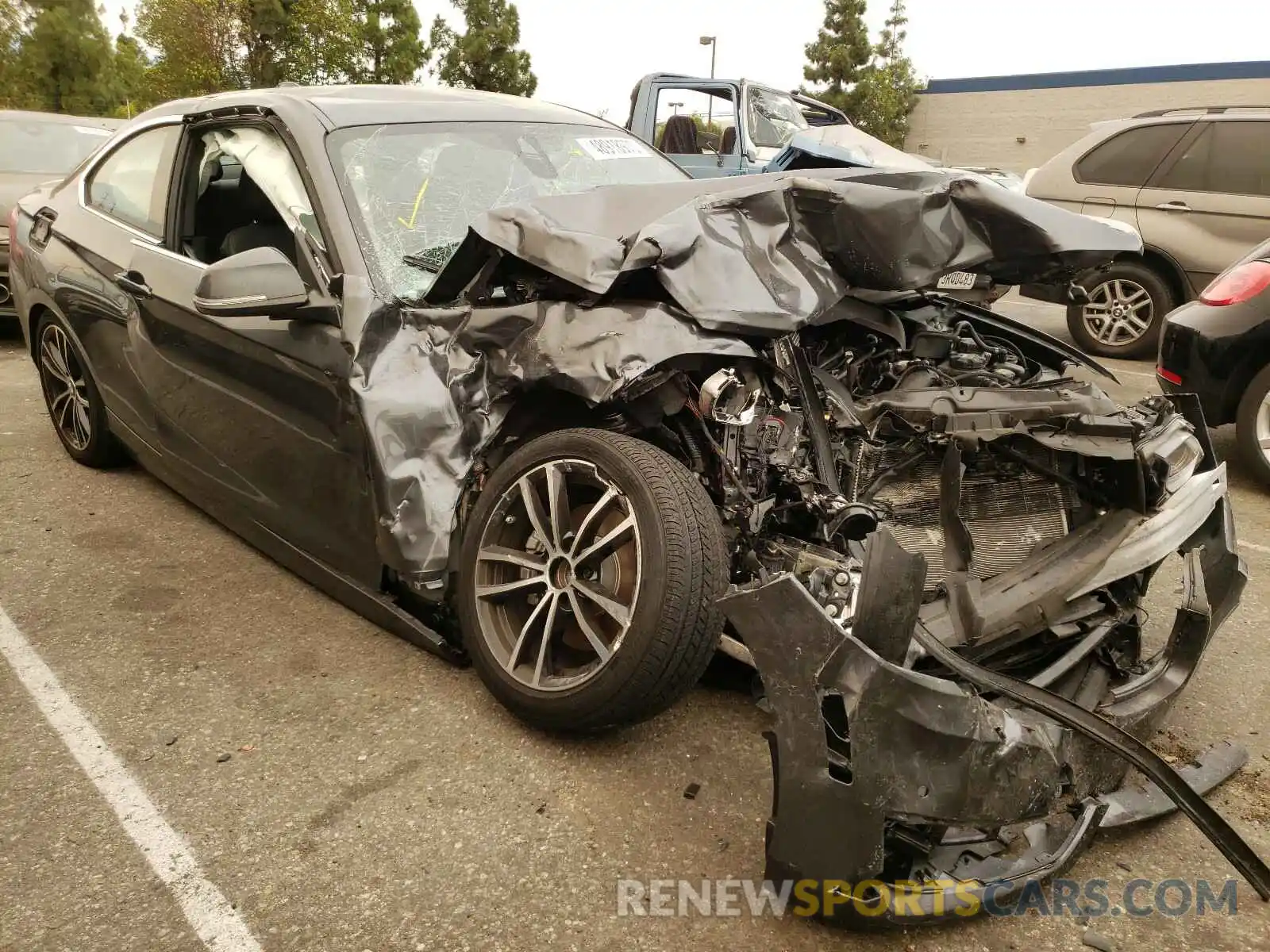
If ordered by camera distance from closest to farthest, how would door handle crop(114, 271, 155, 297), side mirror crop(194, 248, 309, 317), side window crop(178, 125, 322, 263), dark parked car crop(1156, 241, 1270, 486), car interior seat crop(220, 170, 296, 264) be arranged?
side mirror crop(194, 248, 309, 317) → side window crop(178, 125, 322, 263) → car interior seat crop(220, 170, 296, 264) → door handle crop(114, 271, 155, 297) → dark parked car crop(1156, 241, 1270, 486)

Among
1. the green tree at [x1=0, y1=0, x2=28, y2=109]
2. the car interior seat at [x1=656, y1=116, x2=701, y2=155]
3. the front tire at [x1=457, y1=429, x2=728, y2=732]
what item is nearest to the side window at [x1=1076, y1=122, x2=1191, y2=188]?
the car interior seat at [x1=656, y1=116, x2=701, y2=155]

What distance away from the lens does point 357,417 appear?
264 centimetres

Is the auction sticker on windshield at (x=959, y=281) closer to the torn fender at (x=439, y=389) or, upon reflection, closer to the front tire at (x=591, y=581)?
the torn fender at (x=439, y=389)

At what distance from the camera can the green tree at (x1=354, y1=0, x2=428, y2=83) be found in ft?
85.9

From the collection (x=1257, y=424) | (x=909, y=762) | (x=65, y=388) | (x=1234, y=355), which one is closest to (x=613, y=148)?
(x=909, y=762)

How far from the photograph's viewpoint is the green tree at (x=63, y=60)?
26.4 m

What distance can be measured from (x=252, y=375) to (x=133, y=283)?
984mm

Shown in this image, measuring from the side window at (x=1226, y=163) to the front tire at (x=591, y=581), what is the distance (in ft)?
22.4

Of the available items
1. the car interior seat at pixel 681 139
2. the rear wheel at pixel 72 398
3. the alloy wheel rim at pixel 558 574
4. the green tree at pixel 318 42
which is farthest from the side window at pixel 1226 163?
the green tree at pixel 318 42

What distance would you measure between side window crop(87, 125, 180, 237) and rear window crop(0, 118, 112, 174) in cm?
496

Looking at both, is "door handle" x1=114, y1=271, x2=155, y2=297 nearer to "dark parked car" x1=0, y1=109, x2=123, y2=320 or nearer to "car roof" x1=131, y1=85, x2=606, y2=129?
"car roof" x1=131, y1=85, x2=606, y2=129

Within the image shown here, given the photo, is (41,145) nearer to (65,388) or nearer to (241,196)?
(65,388)

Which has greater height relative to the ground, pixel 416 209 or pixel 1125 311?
pixel 416 209

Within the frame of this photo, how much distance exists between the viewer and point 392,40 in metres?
26.9
